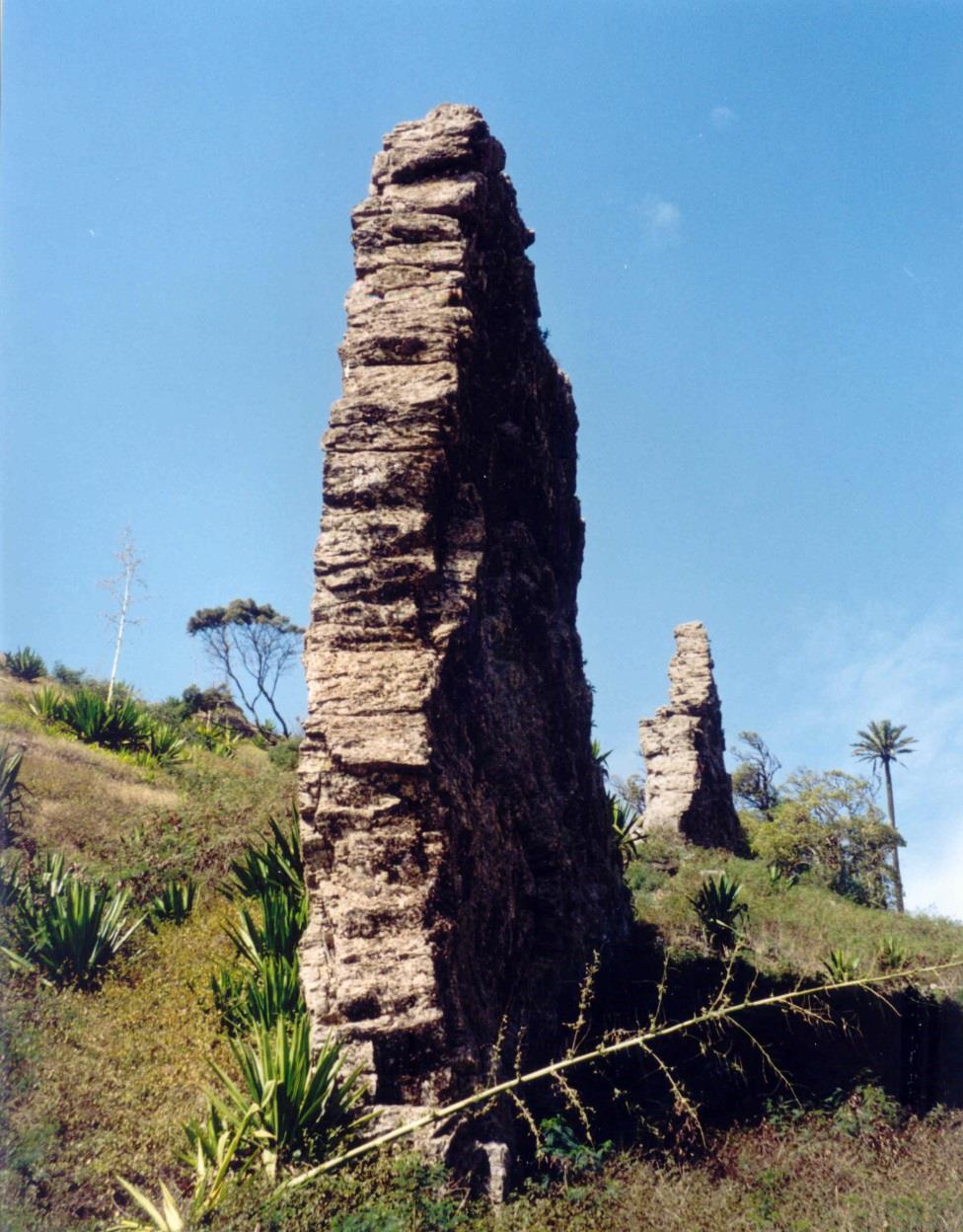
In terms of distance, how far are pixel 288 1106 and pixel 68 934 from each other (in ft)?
13.0

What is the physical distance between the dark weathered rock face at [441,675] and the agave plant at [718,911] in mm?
1506

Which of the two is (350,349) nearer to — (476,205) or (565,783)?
(476,205)

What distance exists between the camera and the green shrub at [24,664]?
25.5m

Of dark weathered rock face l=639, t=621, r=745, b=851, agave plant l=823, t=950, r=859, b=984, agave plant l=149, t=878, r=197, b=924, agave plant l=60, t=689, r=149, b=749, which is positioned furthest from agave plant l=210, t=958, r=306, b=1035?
dark weathered rock face l=639, t=621, r=745, b=851

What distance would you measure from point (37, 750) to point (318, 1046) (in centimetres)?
1075

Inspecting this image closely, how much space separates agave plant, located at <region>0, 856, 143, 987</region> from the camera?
887 cm

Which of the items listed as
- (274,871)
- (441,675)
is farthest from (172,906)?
(441,675)

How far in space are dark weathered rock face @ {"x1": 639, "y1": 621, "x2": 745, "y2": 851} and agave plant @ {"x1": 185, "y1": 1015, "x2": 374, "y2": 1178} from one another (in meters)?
14.8

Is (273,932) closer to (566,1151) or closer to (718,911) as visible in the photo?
(566,1151)

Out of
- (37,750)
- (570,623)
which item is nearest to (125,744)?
(37,750)

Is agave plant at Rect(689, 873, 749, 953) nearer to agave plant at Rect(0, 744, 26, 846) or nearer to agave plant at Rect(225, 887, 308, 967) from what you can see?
agave plant at Rect(225, 887, 308, 967)

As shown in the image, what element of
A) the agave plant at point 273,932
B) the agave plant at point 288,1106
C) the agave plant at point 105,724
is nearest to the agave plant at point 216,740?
the agave plant at point 105,724

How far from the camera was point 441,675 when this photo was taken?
302 inches

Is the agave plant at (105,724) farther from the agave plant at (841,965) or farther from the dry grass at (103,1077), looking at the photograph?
the agave plant at (841,965)
